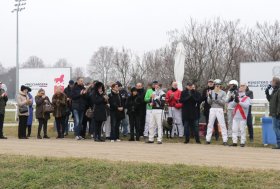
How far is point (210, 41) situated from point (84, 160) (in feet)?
99.4

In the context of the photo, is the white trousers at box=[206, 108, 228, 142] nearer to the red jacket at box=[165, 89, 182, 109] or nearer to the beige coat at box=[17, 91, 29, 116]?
the red jacket at box=[165, 89, 182, 109]

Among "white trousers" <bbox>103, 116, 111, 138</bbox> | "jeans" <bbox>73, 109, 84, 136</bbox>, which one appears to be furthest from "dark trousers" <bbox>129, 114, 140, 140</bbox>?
"jeans" <bbox>73, 109, 84, 136</bbox>

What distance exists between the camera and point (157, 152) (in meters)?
12.8

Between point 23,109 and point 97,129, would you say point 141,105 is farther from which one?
point 23,109

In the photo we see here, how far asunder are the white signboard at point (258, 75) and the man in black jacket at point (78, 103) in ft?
34.9

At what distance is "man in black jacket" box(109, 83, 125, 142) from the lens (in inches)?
638

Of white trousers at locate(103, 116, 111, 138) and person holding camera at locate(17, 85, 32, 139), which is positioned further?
person holding camera at locate(17, 85, 32, 139)

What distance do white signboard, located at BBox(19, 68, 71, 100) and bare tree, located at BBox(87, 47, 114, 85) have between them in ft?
101

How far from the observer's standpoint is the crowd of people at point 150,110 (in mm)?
14930

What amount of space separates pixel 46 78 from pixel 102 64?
119 feet

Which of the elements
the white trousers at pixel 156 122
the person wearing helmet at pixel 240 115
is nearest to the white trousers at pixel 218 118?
the person wearing helmet at pixel 240 115

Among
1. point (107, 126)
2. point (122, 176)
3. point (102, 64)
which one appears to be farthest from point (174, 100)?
point (102, 64)

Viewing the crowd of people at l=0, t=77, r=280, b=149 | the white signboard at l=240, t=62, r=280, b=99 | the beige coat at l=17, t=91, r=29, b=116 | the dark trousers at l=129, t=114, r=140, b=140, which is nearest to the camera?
the crowd of people at l=0, t=77, r=280, b=149

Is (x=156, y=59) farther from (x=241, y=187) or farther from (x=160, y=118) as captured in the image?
(x=241, y=187)
